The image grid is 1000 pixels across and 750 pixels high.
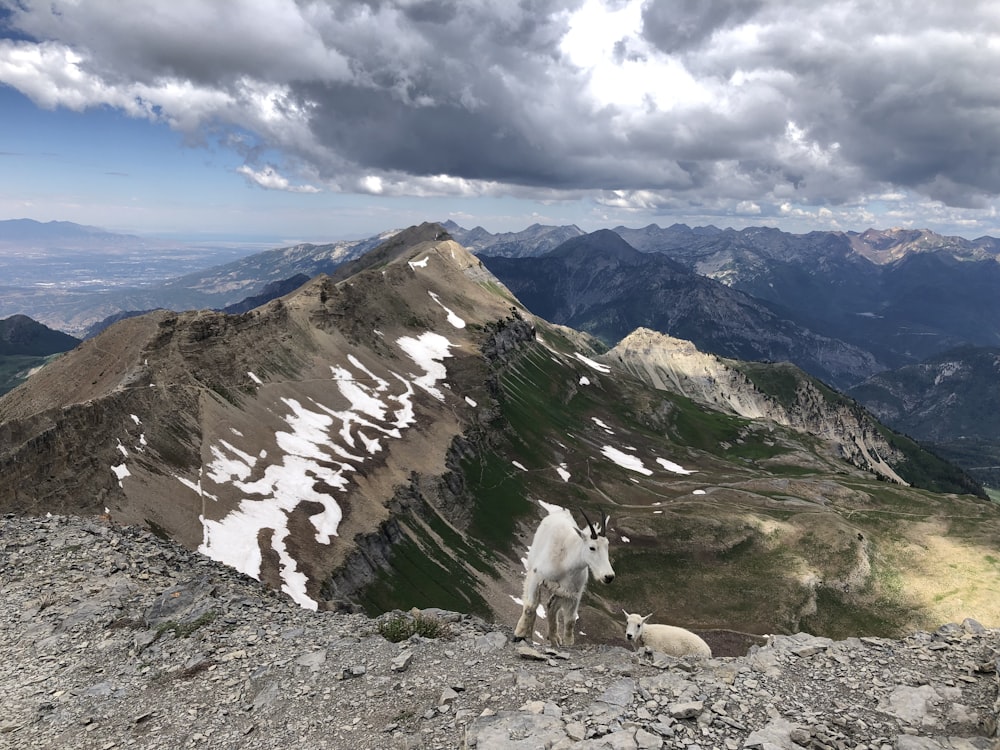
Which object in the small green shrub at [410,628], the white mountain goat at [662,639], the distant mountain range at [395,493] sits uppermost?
the small green shrub at [410,628]

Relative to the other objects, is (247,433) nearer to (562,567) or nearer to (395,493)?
(395,493)

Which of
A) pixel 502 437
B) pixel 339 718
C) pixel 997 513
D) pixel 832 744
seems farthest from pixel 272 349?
pixel 997 513

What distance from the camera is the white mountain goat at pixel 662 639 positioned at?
79.1 ft

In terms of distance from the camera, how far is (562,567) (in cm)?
1862

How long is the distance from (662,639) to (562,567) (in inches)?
381

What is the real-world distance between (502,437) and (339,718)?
393 ft

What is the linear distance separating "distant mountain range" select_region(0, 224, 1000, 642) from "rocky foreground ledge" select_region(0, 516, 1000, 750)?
35.1 metres

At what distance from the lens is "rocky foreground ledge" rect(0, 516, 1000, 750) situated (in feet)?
40.2

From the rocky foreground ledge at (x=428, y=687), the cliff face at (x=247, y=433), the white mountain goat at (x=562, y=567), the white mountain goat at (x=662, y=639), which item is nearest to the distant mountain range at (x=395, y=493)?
the cliff face at (x=247, y=433)

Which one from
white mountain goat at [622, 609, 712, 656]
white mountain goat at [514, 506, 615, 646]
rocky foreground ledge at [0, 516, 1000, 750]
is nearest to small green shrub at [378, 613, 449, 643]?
rocky foreground ledge at [0, 516, 1000, 750]

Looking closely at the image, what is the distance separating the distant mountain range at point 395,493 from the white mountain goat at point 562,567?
44163 mm

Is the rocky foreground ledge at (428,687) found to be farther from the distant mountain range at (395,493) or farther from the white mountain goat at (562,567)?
Answer: the distant mountain range at (395,493)

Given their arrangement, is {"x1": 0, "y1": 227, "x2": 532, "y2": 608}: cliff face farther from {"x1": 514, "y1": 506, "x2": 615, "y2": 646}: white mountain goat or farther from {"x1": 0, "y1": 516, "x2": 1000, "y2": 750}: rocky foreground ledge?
{"x1": 514, "y1": 506, "x2": 615, "y2": 646}: white mountain goat

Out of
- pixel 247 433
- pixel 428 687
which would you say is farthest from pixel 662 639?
pixel 247 433
